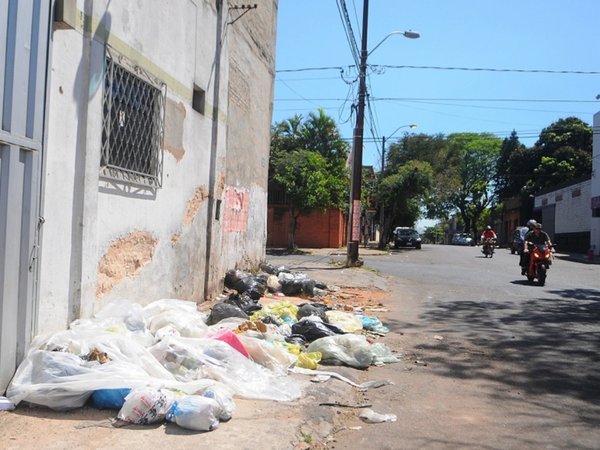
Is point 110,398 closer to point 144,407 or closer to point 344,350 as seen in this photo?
point 144,407

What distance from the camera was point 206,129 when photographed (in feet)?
29.2

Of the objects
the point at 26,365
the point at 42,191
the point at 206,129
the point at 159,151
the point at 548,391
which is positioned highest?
the point at 206,129

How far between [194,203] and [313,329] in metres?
2.78

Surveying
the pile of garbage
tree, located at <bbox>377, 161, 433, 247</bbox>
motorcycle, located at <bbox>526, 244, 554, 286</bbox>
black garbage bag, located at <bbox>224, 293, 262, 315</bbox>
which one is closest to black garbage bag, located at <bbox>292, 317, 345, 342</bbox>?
the pile of garbage

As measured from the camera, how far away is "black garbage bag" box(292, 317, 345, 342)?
22.7 feet

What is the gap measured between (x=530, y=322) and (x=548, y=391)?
3730mm

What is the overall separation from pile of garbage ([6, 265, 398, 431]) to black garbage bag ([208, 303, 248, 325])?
0.01 metres

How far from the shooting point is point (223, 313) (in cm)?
705

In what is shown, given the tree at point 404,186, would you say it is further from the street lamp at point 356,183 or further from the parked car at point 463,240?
the parked car at point 463,240

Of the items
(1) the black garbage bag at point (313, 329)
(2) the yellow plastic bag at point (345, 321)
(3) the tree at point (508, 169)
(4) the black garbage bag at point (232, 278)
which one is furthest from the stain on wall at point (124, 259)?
(3) the tree at point (508, 169)

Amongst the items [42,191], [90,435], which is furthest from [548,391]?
[42,191]

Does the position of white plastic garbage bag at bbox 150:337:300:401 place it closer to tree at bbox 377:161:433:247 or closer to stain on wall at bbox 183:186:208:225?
stain on wall at bbox 183:186:208:225

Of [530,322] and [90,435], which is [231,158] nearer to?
[530,322]

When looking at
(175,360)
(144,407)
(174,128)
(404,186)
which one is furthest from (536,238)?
(404,186)
